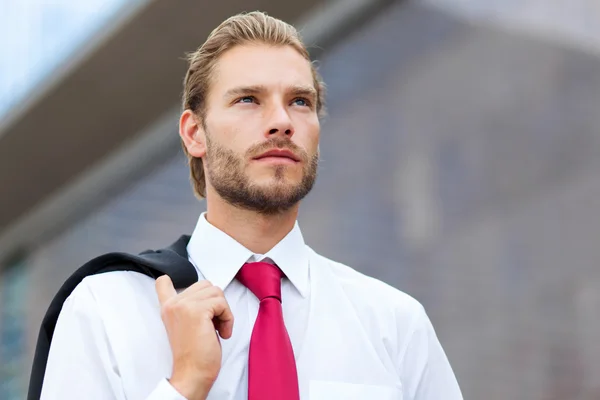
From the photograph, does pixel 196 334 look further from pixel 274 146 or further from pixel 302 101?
pixel 302 101

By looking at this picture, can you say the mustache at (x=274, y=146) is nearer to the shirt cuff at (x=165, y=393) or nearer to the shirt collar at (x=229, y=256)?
the shirt collar at (x=229, y=256)

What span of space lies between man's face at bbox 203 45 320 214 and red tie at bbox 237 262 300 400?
5.4 inches

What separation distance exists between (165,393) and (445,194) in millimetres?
4464

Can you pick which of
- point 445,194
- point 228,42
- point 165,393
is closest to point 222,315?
point 165,393

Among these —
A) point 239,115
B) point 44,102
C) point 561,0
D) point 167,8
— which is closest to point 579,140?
point 561,0

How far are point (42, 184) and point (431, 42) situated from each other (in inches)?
111

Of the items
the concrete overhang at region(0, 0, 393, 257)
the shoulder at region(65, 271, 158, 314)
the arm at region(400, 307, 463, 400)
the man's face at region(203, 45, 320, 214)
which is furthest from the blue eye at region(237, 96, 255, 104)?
the concrete overhang at region(0, 0, 393, 257)

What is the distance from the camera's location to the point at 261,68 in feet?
6.14

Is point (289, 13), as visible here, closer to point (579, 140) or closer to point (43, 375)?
point (579, 140)

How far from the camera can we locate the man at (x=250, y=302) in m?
1.61

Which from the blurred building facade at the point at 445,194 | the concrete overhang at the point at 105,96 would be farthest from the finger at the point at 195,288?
the concrete overhang at the point at 105,96

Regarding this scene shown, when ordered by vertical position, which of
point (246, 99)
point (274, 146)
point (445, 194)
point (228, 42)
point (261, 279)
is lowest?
point (261, 279)

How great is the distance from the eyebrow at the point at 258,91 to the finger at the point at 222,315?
43cm

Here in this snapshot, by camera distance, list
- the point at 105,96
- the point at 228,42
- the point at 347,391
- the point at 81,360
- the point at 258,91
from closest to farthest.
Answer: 1. the point at 81,360
2. the point at 347,391
3. the point at 258,91
4. the point at 228,42
5. the point at 105,96
